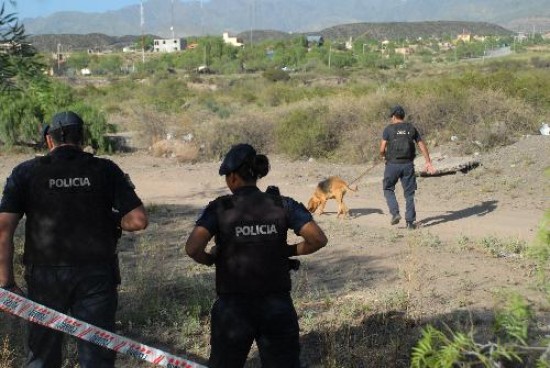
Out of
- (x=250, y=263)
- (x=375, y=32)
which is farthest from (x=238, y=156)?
(x=375, y=32)

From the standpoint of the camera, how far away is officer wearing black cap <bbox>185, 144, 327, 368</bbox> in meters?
3.61

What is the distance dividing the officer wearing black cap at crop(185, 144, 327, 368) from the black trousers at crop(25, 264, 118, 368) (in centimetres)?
60

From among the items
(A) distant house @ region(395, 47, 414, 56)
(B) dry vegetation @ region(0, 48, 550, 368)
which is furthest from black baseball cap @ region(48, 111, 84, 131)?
(A) distant house @ region(395, 47, 414, 56)

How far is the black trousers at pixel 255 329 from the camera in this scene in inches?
143

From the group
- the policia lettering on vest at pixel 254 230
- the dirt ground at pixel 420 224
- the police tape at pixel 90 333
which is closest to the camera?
the policia lettering on vest at pixel 254 230

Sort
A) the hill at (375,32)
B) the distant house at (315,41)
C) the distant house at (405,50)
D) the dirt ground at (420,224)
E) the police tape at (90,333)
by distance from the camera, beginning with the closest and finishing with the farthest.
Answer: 1. the police tape at (90,333)
2. the dirt ground at (420,224)
3. the distant house at (405,50)
4. the distant house at (315,41)
5. the hill at (375,32)

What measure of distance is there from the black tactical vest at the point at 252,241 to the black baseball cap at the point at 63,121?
3.20ft

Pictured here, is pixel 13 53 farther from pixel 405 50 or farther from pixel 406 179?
pixel 405 50

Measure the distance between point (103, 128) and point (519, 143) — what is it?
1090 centimetres

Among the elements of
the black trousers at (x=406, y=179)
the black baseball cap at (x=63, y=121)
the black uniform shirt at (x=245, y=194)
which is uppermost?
the black baseball cap at (x=63, y=121)

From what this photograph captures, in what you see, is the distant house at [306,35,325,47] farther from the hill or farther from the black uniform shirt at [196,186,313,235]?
the black uniform shirt at [196,186,313,235]

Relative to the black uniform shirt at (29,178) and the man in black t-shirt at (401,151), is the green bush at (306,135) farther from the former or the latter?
the black uniform shirt at (29,178)

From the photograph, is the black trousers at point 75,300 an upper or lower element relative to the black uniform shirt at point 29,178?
lower

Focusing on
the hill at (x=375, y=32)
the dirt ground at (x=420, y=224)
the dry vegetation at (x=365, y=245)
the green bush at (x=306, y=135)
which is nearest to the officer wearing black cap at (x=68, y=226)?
the dry vegetation at (x=365, y=245)
